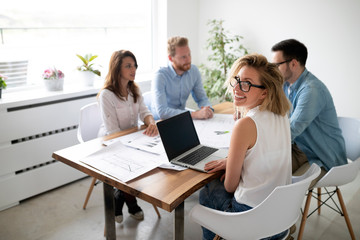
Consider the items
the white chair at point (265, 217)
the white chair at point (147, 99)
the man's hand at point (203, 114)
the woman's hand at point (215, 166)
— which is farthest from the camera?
the white chair at point (147, 99)

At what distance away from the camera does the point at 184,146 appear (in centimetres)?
186

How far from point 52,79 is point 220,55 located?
2.14 metres

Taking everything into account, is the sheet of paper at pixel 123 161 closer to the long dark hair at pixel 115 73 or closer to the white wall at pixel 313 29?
the long dark hair at pixel 115 73

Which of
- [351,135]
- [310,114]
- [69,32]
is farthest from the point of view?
[69,32]

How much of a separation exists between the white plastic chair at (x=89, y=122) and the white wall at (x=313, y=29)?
1818 mm

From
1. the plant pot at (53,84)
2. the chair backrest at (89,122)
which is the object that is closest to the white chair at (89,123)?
the chair backrest at (89,122)

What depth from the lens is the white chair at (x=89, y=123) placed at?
2.56 meters

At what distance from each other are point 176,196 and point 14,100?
1.88 m

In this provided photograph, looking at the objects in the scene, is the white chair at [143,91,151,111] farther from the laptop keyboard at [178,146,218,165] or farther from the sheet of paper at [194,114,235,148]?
the laptop keyboard at [178,146,218,165]

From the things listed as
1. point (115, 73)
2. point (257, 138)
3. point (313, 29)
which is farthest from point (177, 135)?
point (313, 29)

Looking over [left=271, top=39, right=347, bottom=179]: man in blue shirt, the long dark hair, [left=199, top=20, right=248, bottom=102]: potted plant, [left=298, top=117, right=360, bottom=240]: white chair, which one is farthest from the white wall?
the long dark hair

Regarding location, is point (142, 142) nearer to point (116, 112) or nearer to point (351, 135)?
point (116, 112)

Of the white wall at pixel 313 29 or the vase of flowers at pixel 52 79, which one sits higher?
the white wall at pixel 313 29

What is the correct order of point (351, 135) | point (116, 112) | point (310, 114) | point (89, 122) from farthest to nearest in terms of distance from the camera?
1. point (89, 122)
2. point (116, 112)
3. point (351, 135)
4. point (310, 114)
